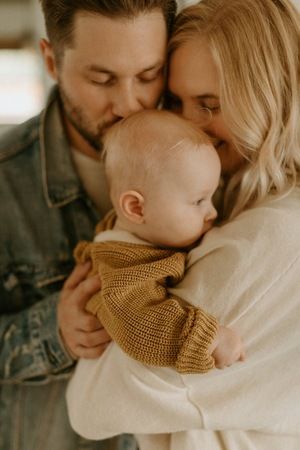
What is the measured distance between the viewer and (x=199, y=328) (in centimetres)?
82

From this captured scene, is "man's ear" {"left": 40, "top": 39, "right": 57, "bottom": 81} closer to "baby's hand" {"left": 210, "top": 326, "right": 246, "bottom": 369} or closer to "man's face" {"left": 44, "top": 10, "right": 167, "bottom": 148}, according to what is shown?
"man's face" {"left": 44, "top": 10, "right": 167, "bottom": 148}

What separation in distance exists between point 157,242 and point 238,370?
289mm

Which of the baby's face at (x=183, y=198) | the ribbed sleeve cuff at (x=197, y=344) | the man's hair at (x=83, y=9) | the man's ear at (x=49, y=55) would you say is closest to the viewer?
the ribbed sleeve cuff at (x=197, y=344)

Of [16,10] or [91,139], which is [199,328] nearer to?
[91,139]

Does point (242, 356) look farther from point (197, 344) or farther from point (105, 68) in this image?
point (105, 68)

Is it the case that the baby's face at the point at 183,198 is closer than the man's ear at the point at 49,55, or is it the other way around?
the baby's face at the point at 183,198

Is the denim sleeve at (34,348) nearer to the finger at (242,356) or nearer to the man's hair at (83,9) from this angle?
the finger at (242,356)

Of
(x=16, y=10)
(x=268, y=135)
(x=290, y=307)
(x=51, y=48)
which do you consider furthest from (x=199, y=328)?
(x=16, y=10)

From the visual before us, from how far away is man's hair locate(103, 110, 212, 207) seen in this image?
0.94 m

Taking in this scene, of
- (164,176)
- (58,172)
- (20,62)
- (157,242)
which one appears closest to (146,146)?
(164,176)

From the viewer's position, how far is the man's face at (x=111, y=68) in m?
1.06

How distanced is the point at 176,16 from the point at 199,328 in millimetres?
731

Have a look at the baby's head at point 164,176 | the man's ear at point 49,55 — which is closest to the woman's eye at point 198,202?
the baby's head at point 164,176

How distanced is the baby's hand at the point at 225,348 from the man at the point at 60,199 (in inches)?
11.4
